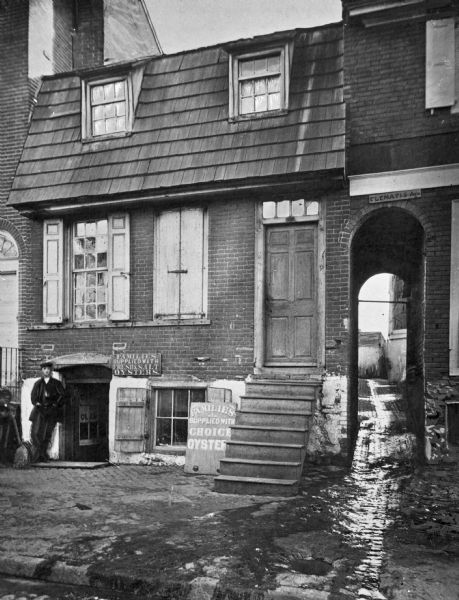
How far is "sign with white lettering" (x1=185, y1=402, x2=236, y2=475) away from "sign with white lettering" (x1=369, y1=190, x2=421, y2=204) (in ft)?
13.4

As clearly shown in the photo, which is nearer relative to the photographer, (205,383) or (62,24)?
(205,383)

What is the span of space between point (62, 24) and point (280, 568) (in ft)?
41.8

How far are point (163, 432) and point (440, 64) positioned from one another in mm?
7799

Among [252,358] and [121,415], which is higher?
[252,358]

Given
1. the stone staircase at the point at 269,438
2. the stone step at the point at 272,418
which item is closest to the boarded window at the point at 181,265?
the stone staircase at the point at 269,438

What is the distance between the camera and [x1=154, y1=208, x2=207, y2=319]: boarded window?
10555 mm

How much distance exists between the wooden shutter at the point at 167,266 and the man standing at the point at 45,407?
231 centimetres

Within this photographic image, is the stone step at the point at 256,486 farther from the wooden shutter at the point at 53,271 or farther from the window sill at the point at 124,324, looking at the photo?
the wooden shutter at the point at 53,271

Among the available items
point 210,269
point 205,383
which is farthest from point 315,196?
point 205,383

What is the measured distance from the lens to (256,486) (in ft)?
25.8

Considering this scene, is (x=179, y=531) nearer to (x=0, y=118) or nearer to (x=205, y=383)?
(x=205, y=383)

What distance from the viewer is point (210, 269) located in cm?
1042

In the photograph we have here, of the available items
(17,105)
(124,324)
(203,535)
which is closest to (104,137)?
(17,105)

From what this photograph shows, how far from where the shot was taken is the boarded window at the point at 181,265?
10.6 meters
